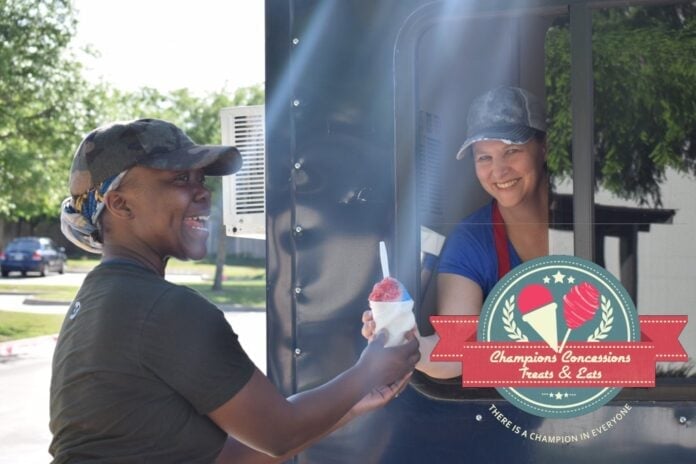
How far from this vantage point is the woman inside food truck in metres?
2.71

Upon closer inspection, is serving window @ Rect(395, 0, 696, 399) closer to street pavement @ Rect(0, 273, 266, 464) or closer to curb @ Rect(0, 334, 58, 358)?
street pavement @ Rect(0, 273, 266, 464)

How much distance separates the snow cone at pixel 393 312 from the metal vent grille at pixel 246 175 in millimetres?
1010

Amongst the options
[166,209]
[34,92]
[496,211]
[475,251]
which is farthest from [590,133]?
[34,92]

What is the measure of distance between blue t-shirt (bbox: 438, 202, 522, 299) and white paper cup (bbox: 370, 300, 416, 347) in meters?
0.25

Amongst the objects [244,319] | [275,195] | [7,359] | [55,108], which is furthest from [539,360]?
[244,319]

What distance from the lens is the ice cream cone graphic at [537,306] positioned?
2.67 m

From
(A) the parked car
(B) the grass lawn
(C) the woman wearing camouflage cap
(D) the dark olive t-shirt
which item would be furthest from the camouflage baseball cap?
(A) the parked car

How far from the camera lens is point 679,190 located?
263cm

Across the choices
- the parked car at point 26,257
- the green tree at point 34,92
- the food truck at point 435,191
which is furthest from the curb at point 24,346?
the parked car at point 26,257

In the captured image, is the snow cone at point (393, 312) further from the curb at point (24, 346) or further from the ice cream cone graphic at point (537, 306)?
the curb at point (24, 346)

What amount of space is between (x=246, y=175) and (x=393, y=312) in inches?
44.1

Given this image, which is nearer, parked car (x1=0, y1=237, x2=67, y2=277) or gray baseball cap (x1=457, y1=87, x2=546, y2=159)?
gray baseball cap (x1=457, y1=87, x2=546, y2=159)

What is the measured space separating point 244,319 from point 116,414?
65.0ft

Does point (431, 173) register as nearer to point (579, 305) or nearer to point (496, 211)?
point (496, 211)
